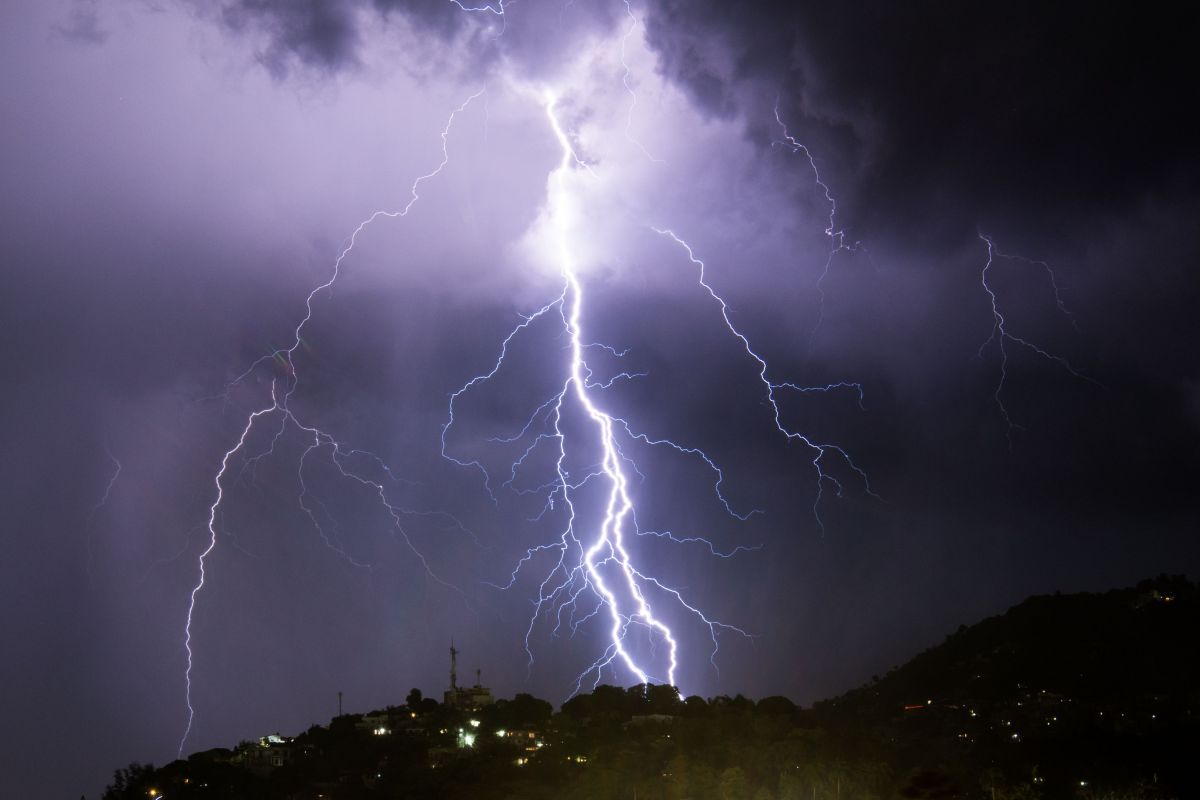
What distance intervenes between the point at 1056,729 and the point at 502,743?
18723mm

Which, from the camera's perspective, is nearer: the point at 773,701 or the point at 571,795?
the point at 571,795

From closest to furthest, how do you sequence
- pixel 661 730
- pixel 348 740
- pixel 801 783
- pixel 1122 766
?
pixel 1122 766, pixel 801 783, pixel 661 730, pixel 348 740

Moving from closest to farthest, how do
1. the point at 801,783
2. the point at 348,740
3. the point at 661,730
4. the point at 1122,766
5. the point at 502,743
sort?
the point at 1122,766
the point at 801,783
the point at 661,730
the point at 502,743
the point at 348,740

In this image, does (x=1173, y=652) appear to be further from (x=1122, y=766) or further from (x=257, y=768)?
(x=257, y=768)

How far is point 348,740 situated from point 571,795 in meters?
15.8

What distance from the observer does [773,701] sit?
39312mm

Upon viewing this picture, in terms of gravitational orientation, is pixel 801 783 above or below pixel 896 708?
below

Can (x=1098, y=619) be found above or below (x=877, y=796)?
above

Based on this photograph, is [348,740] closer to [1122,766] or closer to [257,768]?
[257,768]

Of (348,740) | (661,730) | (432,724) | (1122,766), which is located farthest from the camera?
(432,724)

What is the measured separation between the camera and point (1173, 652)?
1421 inches

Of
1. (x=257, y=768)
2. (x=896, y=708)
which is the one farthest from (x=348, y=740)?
(x=896, y=708)

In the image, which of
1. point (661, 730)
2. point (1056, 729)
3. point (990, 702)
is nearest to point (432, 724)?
point (661, 730)

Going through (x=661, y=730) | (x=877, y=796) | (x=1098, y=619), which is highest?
(x=1098, y=619)
